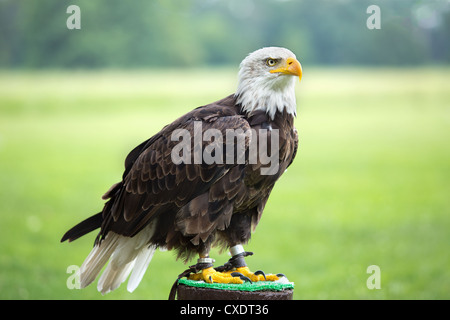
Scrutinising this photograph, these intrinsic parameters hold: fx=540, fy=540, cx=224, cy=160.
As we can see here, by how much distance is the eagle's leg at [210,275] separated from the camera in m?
3.63

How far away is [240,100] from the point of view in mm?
3752

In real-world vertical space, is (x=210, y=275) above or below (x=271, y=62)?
below

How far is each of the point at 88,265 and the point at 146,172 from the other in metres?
0.88

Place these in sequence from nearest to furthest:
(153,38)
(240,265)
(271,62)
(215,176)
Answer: (215,176) → (271,62) → (240,265) → (153,38)

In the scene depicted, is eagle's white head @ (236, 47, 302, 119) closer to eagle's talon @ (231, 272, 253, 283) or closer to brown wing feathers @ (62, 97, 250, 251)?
brown wing feathers @ (62, 97, 250, 251)

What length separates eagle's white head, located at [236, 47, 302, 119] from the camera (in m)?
3.59

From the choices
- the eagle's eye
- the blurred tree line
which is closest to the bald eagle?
the eagle's eye

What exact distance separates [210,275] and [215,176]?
683 millimetres

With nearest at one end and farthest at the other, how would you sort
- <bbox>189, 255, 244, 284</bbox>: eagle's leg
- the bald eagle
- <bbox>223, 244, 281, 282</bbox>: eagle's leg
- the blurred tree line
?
the bald eagle < <bbox>189, 255, 244, 284</bbox>: eagle's leg < <bbox>223, 244, 281, 282</bbox>: eagle's leg < the blurred tree line

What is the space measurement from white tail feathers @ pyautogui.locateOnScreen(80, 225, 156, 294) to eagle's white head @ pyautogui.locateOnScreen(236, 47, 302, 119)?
1181mm

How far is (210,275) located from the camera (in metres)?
3.64

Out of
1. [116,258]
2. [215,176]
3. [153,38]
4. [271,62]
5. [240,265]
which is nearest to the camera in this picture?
[215,176]

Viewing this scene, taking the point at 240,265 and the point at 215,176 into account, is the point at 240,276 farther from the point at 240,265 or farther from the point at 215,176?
the point at 215,176

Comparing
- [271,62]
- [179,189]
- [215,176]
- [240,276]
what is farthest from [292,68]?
[240,276]
